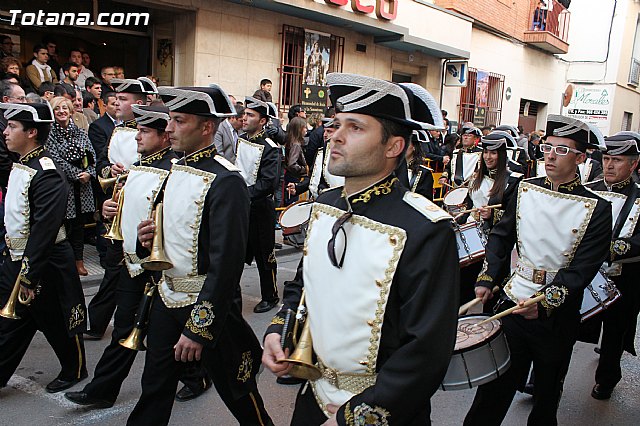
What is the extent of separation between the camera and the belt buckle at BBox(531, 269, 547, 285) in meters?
3.64

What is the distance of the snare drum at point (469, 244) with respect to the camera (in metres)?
5.48

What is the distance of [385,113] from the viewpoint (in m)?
2.18

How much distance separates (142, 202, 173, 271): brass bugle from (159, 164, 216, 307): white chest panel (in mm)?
39

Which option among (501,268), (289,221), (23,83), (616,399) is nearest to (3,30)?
(23,83)

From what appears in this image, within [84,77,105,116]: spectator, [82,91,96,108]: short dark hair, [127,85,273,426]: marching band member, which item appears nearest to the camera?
[127,85,273,426]: marching band member

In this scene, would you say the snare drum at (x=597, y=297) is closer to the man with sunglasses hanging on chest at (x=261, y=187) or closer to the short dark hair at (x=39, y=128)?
the man with sunglasses hanging on chest at (x=261, y=187)

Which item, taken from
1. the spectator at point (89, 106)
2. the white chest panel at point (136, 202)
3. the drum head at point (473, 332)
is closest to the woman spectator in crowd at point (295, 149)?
the spectator at point (89, 106)

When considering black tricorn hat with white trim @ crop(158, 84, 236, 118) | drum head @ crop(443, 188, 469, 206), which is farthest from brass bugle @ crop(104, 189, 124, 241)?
drum head @ crop(443, 188, 469, 206)

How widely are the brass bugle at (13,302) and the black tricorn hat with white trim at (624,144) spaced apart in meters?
4.57

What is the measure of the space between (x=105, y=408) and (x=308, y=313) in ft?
8.25

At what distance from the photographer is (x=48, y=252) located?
4.01 meters

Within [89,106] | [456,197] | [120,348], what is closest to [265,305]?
[120,348]

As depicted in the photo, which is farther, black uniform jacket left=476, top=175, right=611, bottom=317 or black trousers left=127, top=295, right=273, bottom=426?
black uniform jacket left=476, top=175, right=611, bottom=317

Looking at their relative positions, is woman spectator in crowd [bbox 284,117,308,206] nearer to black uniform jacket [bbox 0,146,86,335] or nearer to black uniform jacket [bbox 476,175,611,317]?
black uniform jacket [bbox 0,146,86,335]
